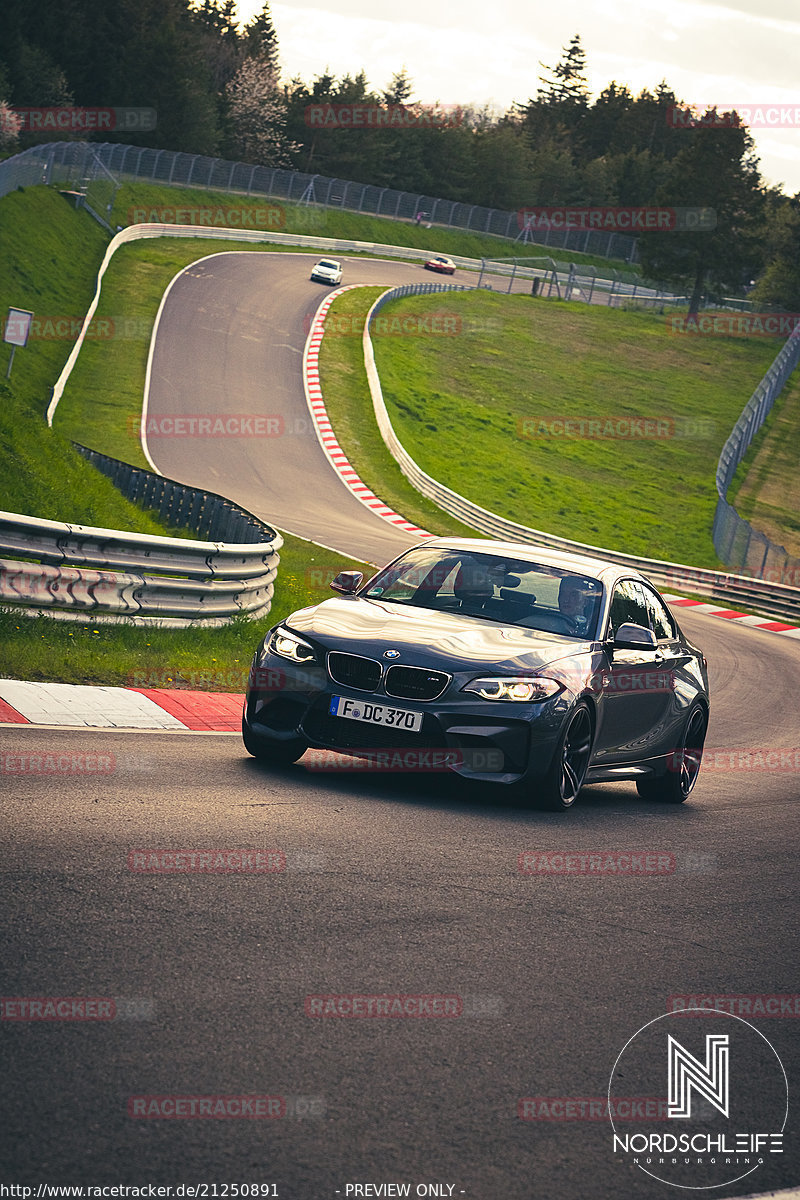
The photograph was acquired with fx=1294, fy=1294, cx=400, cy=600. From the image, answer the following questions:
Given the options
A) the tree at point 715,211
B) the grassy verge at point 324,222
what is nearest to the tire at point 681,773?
the grassy verge at point 324,222

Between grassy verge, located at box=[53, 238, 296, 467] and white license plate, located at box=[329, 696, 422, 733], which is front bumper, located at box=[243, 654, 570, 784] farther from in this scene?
grassy verge, located at box=[53, 238, 296, 467]

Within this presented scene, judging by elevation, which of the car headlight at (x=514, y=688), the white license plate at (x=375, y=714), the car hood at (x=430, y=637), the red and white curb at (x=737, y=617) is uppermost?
the car hood at (x=430, y=637)

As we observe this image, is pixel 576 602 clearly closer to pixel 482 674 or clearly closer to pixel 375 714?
pixel 482 674

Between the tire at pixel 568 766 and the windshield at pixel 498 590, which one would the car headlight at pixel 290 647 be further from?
the tire at pixel 568 766

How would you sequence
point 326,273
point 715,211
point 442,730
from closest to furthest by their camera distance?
point 442,730, point 326,273, point 715,211

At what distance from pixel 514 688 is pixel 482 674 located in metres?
0.21

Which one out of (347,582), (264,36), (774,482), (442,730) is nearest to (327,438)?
(774,482)

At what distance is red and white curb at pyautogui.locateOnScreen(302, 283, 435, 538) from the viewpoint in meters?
32.6

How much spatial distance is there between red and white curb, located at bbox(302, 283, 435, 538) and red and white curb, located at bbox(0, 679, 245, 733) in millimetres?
20295

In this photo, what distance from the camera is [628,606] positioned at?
941 centimetres

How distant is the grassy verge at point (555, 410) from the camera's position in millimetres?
39531

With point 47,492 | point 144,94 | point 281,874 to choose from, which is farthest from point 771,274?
point 281,874

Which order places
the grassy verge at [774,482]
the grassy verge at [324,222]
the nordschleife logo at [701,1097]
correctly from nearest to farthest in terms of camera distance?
1. the nordschleife logo at [701,1097]
2. the grassy verge at [774,482]
3. the grassy verge at [324,222]

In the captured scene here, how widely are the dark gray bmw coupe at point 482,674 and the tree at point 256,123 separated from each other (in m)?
88.2
